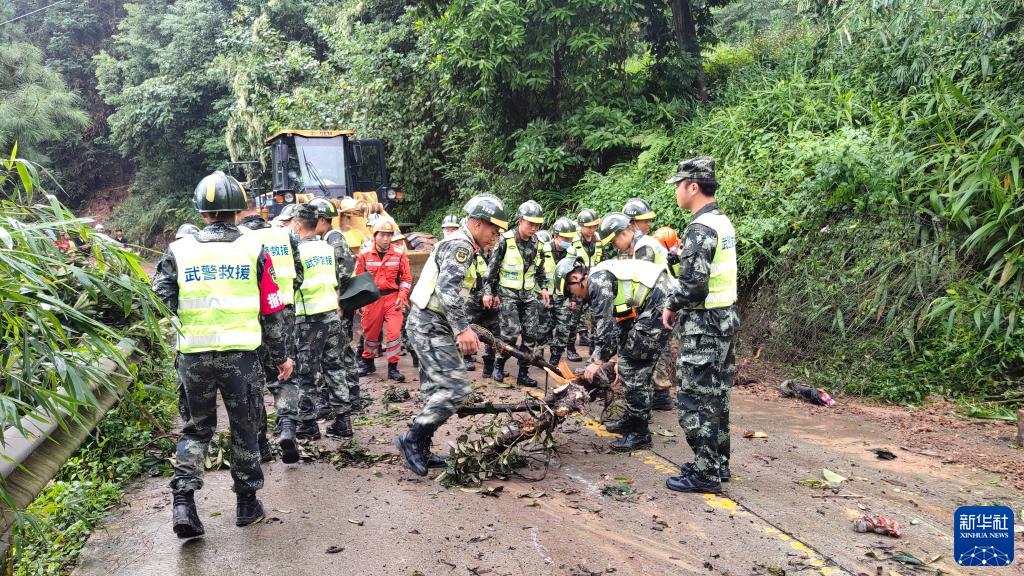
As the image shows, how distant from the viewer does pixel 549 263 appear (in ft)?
32.1

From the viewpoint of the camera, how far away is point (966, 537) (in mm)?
4070

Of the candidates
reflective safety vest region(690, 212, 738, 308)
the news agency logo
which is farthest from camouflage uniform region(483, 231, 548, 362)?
the news agency logo

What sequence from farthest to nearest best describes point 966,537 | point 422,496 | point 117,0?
1. point 117,0
2. point 422,496
3. point 966,537

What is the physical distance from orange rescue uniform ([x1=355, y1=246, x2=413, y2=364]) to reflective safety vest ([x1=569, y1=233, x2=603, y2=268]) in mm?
2248

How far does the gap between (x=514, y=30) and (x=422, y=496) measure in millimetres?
9979

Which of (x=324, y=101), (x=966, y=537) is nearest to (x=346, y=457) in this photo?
(x=966, y=537)

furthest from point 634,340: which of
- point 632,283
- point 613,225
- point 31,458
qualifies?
point 31,458

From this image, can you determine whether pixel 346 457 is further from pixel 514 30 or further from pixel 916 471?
pixel 514 30

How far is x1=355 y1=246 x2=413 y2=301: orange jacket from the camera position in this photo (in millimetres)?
9141

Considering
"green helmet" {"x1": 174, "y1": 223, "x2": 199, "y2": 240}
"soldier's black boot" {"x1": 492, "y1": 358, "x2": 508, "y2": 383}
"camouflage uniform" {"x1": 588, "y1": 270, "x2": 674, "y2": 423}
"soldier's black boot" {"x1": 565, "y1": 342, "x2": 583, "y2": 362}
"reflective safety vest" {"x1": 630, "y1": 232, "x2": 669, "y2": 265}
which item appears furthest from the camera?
"soldier's black boot" {"x1": 565, "y1": 342, "x2": 583, "y2": 362}

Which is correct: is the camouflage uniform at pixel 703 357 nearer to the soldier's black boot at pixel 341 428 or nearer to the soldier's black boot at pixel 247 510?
the soldier's black boot at pixel 247 510

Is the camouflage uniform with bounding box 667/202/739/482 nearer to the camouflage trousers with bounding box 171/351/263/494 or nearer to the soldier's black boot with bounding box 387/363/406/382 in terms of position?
the camouflage trousers with bounding box 171/351/263/494

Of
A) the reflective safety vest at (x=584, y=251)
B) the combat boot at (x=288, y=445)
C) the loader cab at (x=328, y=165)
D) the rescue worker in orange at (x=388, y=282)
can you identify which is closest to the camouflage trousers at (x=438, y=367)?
the combat boot at (x=288, y=445)

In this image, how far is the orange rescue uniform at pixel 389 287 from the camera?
360 inches
